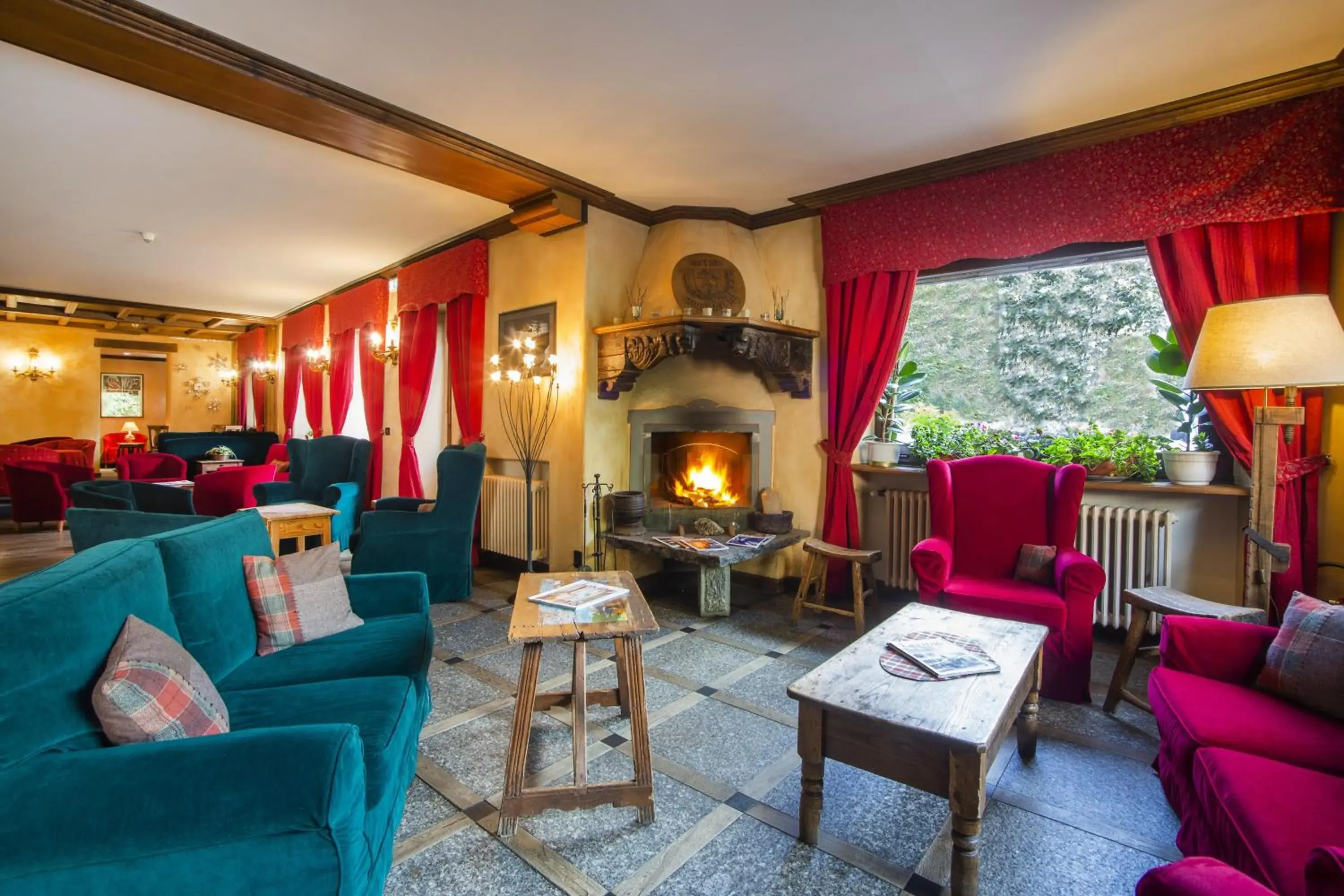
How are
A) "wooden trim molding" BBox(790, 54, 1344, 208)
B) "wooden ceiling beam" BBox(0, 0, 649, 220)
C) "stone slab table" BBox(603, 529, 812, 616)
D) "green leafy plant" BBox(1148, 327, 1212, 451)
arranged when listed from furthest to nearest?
"stone slab table" BBox(603, 529, 812, 616), "green leafy plant" BBox(1148, 327, 1212, 451), "wooden trim molding" BBox(790, 54, 1344, 208), "wooden ceiling beam" BBox(0, 0, 649, 220)

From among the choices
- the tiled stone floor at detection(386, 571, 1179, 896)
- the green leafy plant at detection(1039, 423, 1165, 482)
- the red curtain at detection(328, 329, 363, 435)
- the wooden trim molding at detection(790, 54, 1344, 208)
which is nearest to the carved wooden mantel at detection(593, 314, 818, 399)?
the wooden trim molding at detection(790, 54, 1344, 208)

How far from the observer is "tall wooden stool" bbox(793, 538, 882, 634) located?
366cm

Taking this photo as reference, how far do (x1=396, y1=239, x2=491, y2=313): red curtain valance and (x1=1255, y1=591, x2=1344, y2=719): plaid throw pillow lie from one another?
5.07m

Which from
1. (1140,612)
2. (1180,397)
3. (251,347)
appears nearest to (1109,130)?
(1180,397)

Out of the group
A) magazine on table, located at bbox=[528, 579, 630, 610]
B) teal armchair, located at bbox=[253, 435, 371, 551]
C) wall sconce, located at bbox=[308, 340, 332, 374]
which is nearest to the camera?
magazine on table, located at bbox=[528, 579, 630, 610]

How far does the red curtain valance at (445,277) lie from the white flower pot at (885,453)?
3.31 meters

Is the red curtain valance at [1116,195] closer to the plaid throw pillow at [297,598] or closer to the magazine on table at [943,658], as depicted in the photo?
the magazine on table at [943,658]

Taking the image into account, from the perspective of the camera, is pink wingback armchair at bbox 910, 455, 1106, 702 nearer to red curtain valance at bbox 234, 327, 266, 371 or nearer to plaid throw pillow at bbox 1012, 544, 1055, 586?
plaid throw pillow at bbox 1012, 544, 1055, 586

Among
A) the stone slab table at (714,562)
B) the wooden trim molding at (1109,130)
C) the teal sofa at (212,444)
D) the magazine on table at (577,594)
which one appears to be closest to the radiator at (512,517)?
the stone slab table at (714,562)

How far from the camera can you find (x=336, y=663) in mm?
2041

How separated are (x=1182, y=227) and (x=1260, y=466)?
1245 mm

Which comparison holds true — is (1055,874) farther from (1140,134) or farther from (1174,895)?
(1140,134)

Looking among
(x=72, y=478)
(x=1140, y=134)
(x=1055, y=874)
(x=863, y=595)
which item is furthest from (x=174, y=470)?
(x=1140, y=134)

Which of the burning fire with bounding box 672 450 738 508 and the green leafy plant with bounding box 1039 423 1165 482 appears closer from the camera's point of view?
the green leafy plant with bounding box 1039 423 1165 482
